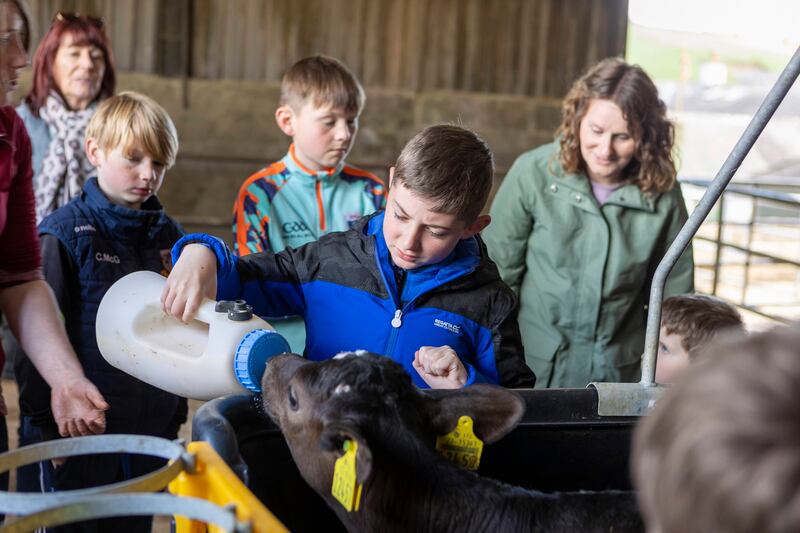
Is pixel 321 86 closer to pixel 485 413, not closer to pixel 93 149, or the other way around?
pixel 93 149

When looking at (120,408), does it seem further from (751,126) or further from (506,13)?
(506,13)

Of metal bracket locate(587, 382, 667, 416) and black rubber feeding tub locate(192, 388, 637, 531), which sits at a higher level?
metal bracket locate(587, 382, 667, 416)

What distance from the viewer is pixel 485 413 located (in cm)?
168

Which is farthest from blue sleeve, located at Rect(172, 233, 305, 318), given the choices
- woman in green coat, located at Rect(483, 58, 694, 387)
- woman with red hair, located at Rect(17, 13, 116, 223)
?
woman with red hair, located at Rect(17, 13, 116, 223)

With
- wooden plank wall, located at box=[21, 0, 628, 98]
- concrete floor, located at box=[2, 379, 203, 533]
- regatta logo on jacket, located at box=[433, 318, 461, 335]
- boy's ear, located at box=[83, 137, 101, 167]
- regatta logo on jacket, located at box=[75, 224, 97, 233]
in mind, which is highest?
wooden plank wall, located at box=[21, 0, 628, 98]

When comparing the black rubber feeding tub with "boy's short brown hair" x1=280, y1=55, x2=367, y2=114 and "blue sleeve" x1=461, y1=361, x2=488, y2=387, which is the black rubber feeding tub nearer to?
"blue sleeve" x1=461, y1=361, x2=488, y2=387

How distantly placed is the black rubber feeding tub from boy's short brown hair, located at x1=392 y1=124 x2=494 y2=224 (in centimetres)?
49

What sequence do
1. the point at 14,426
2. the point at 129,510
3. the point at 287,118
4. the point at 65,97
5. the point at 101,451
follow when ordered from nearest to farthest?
the point at 129,510 → the point at 101,451 → the point at 287,118 → the point at 65,97 → the point at 14,426

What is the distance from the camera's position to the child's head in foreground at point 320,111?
3057 mm

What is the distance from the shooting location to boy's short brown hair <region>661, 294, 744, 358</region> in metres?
2.55

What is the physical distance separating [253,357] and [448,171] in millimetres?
629

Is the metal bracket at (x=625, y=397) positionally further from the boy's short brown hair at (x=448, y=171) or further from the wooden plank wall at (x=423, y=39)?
the wooden plank wall at (x=423, y=39)

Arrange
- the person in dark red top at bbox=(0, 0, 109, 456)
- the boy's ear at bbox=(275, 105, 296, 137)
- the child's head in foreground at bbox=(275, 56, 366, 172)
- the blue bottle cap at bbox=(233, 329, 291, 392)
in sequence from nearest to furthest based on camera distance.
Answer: the blue bottle cap at bbox=(233, 329, 291, 392) < the person in dark red top at bbox=(0, 0, 109, 456) < the child's head in foreground at bbox=(275, 56, 366, 172) < the boy's ear at bbox=(275, 105, 296, 137)

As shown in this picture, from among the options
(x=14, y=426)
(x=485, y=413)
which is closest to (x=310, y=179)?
(x=485, y=413)
